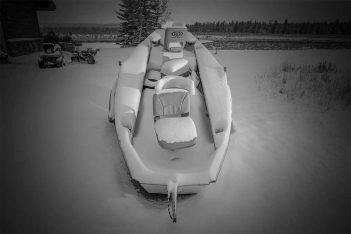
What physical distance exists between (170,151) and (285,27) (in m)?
24.5

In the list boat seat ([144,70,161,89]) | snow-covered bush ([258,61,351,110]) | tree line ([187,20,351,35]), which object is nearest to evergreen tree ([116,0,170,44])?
tree line ([187,20,351,35])

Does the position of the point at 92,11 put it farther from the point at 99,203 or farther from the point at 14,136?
the point at 99,203

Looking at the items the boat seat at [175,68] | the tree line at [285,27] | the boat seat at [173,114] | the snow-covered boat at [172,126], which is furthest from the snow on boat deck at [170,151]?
the tree line at [285,27]

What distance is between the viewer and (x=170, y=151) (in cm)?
273

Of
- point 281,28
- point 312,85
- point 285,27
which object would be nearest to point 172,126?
point 312,85

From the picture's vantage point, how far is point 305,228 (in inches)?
90.8

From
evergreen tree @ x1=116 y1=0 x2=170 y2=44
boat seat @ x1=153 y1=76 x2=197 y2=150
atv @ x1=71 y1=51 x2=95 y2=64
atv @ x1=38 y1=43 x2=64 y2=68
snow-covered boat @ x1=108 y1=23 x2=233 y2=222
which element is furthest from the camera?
evergreen tree @ x1=116 y1=0 x2=170 y2=44

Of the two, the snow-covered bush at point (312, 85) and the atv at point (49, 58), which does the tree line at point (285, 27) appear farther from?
the atv at point (49, 58)

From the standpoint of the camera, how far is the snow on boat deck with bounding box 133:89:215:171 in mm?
2557

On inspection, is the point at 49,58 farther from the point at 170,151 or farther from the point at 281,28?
the point at 281,28

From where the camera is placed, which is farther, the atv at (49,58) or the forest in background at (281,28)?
the forest in background at (281,28)

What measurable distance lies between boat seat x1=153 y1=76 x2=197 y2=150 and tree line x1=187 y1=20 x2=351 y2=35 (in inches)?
794

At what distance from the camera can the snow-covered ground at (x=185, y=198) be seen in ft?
7.66

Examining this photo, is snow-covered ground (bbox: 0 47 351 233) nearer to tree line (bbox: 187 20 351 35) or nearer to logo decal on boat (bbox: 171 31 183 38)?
logo decal on boat (bbox: 171 31 183 38)
